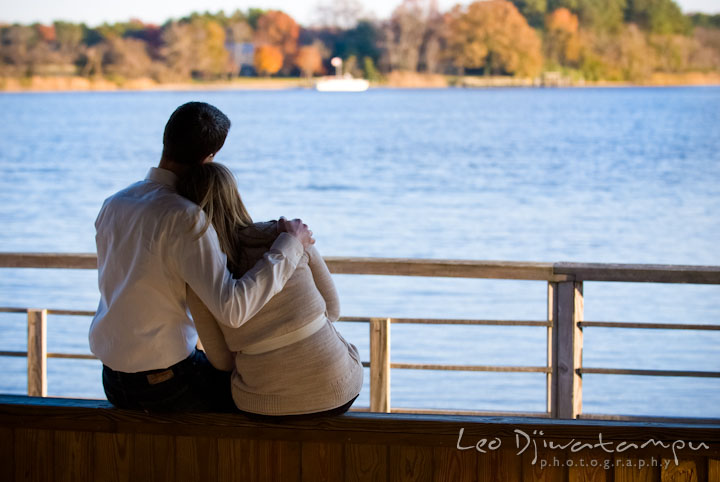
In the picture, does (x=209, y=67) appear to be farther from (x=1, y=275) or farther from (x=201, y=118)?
(x=201, y=118)

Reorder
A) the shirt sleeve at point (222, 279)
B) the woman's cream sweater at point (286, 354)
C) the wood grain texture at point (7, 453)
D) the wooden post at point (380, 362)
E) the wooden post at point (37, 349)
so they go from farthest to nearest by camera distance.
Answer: the wooden post at point (37, 349) < the wooden post at point (380, 362) < the wood grain texture at point (7, 453) < the woman's cream sweater at point (286, 354) < the shirt sleeve at point (222, 279)

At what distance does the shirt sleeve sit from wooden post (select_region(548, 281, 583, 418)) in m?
1.41

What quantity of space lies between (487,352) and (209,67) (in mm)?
25938

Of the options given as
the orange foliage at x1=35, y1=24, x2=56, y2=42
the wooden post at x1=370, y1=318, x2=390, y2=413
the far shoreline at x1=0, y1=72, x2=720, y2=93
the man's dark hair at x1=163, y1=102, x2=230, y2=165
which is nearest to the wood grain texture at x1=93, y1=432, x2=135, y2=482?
the man's dark hair at x1=163, y1=102, x2=230, y2=165

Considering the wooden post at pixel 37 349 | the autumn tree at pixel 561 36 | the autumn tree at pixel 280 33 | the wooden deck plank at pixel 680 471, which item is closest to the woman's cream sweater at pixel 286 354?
the wooden deck plank at pixel 680 471

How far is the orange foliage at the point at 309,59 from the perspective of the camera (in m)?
34.7

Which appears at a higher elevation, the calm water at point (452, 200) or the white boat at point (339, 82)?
the white boat at point (339, 82)

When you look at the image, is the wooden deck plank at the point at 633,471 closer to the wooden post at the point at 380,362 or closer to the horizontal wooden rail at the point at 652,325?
the horizontal wooden rail at the point at 652,325

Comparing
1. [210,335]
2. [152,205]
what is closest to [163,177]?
[152,205]

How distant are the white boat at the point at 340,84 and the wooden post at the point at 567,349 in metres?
34.1

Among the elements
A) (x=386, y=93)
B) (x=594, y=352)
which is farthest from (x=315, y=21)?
(x=594, y=352)

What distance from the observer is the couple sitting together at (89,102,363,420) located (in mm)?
1820

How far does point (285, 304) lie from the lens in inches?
74.6

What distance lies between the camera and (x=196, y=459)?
6.72 ft
